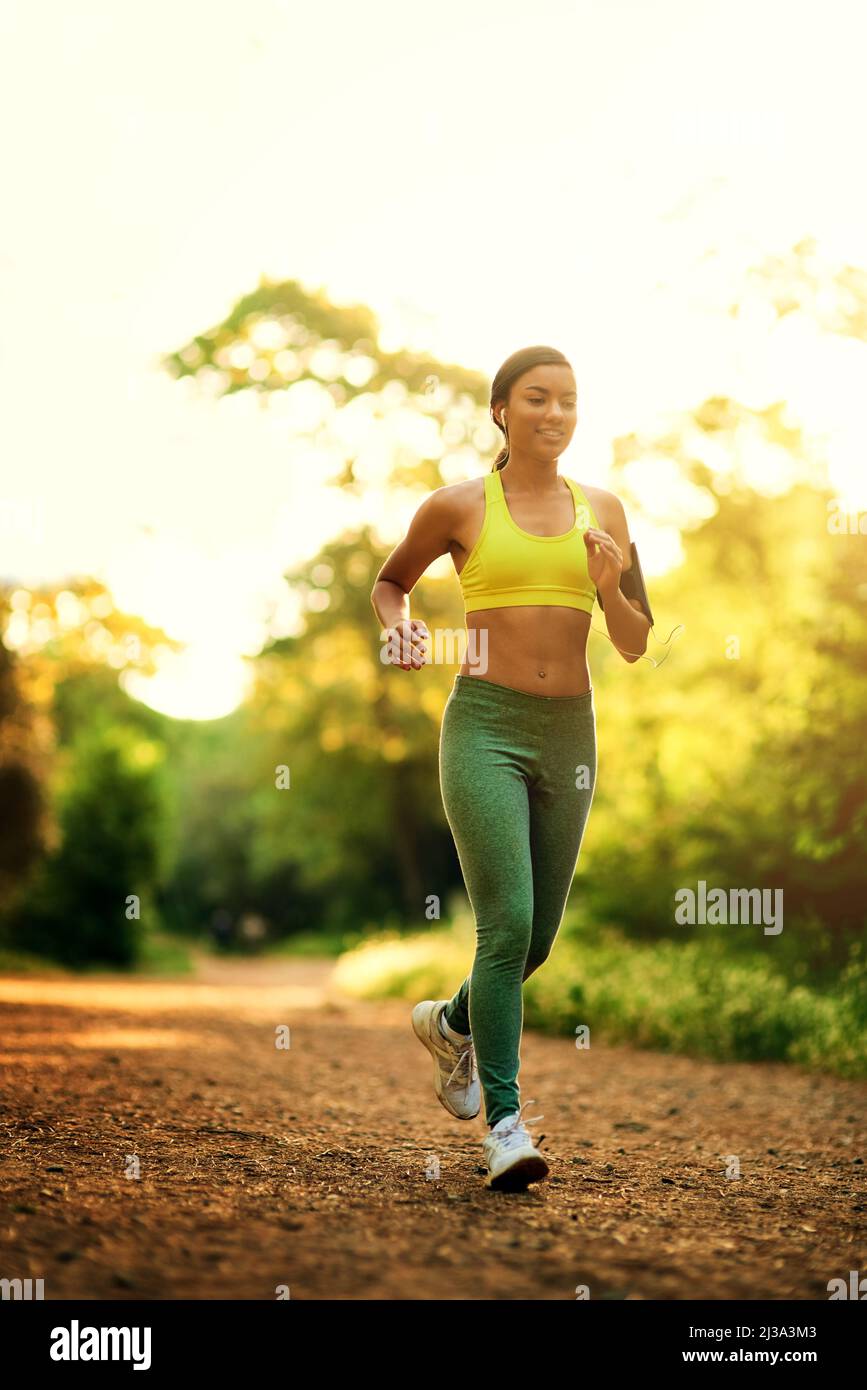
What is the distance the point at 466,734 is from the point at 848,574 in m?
6.99

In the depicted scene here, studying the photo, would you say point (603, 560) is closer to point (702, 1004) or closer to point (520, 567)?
point (520, 567)

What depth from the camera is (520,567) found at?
3.89m

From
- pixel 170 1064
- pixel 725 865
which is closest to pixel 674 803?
pixel 725 865

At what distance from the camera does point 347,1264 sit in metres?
2.72

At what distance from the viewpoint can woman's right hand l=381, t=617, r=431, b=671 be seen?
3.68 metres

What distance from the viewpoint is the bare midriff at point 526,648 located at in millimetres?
3898

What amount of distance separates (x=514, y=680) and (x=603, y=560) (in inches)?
17.0

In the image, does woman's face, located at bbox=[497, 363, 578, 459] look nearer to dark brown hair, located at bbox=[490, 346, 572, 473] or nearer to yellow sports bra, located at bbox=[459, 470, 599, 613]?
dark brown hair, located at bbox=[490, 346, 572, 473]

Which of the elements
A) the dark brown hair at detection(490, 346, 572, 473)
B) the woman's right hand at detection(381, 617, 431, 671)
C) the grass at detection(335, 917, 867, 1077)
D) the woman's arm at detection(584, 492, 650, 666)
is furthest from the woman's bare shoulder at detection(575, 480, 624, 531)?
the grass at detection(335, 917, 867, 1077)

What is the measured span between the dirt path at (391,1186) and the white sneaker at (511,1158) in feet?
0.17

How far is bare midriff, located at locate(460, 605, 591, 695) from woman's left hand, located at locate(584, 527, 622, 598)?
114mm

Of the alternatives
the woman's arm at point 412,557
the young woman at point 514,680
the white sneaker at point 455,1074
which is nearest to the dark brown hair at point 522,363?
the young woman at point 514,680

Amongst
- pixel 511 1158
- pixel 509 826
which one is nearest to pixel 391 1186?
pixel 511 1158

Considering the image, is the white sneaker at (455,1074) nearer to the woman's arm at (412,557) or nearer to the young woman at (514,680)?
the young woman at (514,680)
